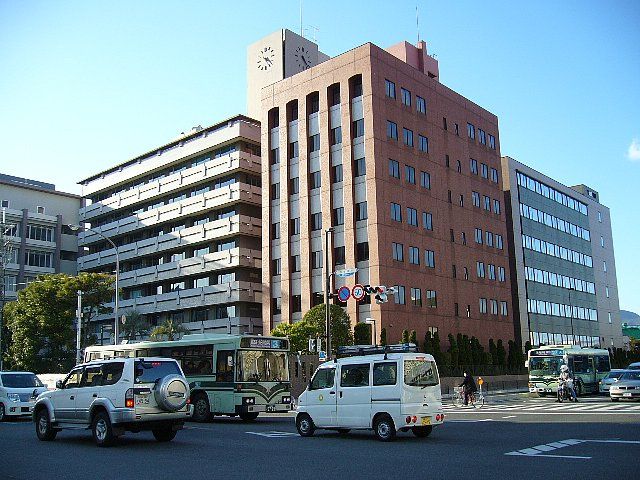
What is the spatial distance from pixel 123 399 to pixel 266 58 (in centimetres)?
5772

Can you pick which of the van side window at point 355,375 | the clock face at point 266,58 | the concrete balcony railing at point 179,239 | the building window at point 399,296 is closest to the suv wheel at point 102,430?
the van side window at point 355,375

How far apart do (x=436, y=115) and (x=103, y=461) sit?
52936mm

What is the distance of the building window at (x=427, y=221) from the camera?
57.8 metres

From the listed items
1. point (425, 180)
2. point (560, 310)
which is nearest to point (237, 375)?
point (425, 180)

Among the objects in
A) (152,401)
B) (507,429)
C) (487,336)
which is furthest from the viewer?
(487,336)

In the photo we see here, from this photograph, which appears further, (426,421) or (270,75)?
(270,75)

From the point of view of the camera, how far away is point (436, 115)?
6212 centimetres

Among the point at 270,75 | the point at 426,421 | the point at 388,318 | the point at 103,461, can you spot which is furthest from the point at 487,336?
the point at 103,461

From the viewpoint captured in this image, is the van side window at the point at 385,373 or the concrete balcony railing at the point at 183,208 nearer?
the van side window at the point at 385,373

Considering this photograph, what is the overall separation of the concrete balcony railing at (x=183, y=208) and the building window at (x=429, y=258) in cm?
1675

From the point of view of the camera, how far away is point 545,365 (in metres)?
41.8

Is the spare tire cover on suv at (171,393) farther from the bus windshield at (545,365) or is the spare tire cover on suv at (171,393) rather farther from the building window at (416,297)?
the building window at (416,297)

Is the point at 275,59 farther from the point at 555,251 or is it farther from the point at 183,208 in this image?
the point at 555,251

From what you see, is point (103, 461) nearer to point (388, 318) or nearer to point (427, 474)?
point (427, 474)
